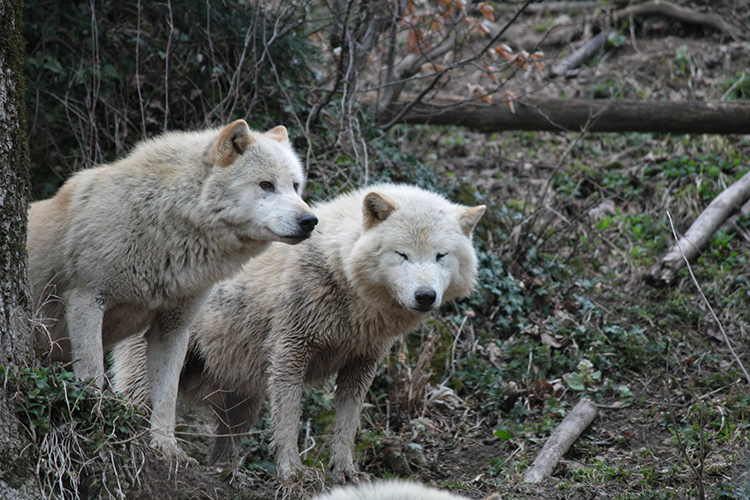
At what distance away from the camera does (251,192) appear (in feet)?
13.2

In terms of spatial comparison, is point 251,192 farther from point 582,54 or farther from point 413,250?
point 582,54

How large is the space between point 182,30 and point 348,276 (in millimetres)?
3960

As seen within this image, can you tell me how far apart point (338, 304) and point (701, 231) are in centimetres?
504

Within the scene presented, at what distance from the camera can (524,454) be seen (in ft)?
17.7

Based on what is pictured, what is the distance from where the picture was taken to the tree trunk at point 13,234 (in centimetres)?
301

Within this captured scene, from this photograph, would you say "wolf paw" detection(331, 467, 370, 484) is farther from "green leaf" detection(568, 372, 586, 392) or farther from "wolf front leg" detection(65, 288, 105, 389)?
"green leaf" detection(568, 372, 586, 392)

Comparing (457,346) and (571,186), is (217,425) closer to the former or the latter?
(457,346)

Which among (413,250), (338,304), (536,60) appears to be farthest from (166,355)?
(536,60)

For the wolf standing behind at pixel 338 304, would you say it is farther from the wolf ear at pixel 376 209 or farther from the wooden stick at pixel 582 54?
the wooden stick at pixel 582 54

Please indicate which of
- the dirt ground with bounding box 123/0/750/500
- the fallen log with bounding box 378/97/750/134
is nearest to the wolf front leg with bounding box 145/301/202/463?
the dirt ground with bounding box 123/0/750/500

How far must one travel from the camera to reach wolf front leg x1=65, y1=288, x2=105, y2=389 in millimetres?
3709

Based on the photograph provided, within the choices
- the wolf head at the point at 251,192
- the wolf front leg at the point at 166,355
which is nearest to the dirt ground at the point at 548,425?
the wolf front leg at the point at 166,355

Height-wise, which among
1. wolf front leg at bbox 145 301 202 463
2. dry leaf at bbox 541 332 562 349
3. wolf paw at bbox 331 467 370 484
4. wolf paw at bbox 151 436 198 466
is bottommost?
dry leaf at bbox 541 332 562 349

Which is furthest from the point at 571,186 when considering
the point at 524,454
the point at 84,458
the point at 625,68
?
the point at 84,458
